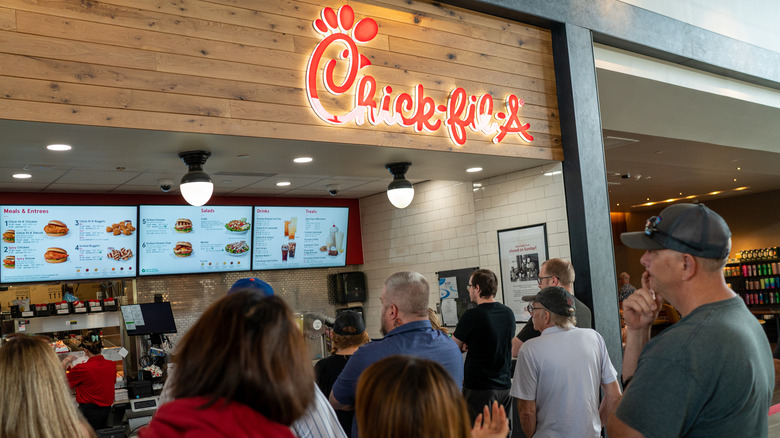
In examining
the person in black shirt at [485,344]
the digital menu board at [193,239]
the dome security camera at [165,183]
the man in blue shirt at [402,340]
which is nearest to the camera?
the man in blue shirt at [402,340]

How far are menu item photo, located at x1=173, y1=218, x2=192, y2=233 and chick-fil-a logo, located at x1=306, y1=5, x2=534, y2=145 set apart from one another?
11.9 ft

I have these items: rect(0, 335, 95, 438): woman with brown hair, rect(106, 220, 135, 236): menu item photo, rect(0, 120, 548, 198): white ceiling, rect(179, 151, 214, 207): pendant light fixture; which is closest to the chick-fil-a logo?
rect(0, 120, 548, 198): white ceiling

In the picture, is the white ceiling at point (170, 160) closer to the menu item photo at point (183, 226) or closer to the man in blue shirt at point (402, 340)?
the menu item photo at point (183, 226)

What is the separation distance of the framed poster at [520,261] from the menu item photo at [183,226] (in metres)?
3.34

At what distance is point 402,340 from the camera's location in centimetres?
270

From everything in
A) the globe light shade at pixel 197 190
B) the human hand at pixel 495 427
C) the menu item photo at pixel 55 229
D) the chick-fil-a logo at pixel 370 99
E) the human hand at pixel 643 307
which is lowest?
the human hand at pixel 495 427

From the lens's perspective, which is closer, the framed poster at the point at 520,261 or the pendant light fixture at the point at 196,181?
the pendant light fixture at the point at 196,181

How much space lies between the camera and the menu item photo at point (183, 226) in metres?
7.05

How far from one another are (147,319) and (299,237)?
8.83 feet

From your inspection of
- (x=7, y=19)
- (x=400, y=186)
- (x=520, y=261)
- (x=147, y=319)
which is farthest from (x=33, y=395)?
(x=520, y=261)

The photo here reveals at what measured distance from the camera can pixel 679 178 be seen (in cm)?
1140

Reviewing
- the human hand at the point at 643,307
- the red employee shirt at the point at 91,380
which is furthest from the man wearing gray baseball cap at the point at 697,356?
the red employee shirt at the point at 91,380

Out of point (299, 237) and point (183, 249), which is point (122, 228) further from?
point (299, 237)

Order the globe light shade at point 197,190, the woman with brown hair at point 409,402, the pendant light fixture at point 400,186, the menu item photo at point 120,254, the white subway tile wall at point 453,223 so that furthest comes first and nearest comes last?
the menu item photo at point 120,254, the white subway tile wall at point 453,223, the pendant light fixture at point 400,186, the globe light shade at point 197,190, the woman with brown hair at point 409,402
